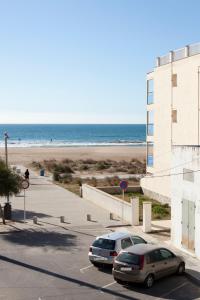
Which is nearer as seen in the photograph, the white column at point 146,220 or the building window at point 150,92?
the white column at point 146,220

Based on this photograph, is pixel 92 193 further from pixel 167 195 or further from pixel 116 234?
pixel 116 234

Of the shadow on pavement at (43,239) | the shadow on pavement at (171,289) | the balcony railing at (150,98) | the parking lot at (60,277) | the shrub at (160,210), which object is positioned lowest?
the shadow on pavement at (171,289)

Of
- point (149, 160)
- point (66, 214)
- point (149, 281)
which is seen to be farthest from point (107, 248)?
point (149, 160)

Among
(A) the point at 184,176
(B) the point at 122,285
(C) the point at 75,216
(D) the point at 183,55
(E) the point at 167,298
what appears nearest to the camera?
(E) the point at 167,298

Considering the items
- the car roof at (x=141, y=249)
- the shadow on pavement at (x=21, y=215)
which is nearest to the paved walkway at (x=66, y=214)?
the shadow on pavement at (x=21, y=215)

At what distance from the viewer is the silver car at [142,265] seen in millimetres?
16516

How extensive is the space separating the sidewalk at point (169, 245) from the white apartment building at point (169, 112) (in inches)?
280

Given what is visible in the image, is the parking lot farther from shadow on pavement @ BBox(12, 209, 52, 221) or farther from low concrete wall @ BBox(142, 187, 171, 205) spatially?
low concrete wall @ BBox(142, 187, 171, 205)

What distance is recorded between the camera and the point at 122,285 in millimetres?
17203

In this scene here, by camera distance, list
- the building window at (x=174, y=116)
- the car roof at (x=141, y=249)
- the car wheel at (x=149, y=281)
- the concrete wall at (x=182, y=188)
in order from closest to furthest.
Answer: the car wheel at (x=149, y=281) < the car roof at (x=141, y=249) < the concrete wall at (x=182, y=188) < the building window at (x=174, y=116)

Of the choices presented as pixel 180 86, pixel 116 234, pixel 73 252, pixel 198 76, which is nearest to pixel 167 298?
pixel 116 234

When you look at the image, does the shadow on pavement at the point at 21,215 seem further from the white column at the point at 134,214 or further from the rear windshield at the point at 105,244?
the rear windshield at the point at 105,244

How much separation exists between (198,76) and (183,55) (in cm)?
306

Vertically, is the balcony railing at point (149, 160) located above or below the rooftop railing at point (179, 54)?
below
